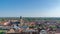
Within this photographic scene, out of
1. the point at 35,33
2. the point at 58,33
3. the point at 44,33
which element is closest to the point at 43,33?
the point at 44,33

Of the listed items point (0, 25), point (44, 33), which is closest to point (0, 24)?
point (0, 25)

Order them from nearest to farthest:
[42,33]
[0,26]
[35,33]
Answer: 1. [35,33]
2. [42,33]
3. [0,26]

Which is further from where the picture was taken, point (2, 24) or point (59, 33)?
point (2, 24)

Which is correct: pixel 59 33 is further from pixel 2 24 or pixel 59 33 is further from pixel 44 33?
pixel 2 24

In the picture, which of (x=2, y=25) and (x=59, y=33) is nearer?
(x=59, y=33)

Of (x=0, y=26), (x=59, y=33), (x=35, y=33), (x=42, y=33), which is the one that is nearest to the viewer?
(x=35, y=33)

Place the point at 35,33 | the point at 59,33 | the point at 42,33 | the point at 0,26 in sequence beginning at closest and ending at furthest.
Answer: the point at 35,33 → the point at 59,33 → the point at 42,33 → the point at 0,26

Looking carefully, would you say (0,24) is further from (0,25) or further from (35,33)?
(35,33)

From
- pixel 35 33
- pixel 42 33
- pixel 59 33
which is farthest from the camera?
pixel 42 33
